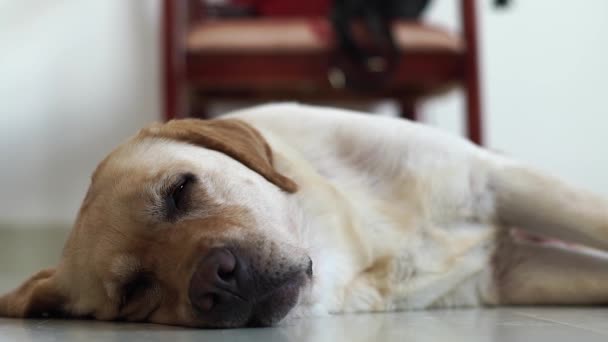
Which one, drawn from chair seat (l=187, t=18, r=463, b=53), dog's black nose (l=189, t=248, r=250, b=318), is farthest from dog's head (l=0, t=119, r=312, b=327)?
chair seat (l=187, t=18, r=463, b=53)

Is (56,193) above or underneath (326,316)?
underneath

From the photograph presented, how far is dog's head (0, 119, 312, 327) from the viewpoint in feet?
5.16

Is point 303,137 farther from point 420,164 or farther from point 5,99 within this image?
point 5,99

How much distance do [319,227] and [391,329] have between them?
0.47 m

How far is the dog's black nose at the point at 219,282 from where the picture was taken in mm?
1508

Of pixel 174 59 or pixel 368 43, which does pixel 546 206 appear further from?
pixel 174 59

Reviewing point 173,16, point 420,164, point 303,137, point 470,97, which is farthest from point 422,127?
point 173,16

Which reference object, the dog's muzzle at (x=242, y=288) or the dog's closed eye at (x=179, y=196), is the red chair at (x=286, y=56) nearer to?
the dog's closed eye at (x=179, y=196)

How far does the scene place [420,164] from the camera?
206 cm

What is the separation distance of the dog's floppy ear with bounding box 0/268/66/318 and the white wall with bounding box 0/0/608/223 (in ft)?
11.4

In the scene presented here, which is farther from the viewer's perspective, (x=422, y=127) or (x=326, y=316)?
(x=422, y=127)

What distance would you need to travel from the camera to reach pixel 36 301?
6.20 feet

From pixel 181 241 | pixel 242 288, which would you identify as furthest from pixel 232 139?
pixel 242 288

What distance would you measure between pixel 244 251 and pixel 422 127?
2.65 ft
